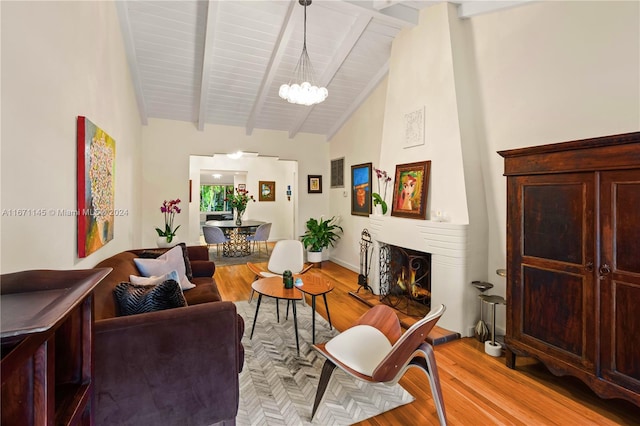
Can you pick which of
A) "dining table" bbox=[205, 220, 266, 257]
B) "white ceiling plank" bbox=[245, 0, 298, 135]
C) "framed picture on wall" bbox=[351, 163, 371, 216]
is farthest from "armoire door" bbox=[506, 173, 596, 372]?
"dining table" bbox=[205, 220, 266, 257]

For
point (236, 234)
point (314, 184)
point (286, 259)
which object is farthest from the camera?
point (236, 234)

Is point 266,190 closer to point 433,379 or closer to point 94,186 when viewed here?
point 94,186

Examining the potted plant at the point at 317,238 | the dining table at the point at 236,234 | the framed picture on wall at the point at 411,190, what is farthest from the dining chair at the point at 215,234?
the framed picture on wall at the point at 411,190

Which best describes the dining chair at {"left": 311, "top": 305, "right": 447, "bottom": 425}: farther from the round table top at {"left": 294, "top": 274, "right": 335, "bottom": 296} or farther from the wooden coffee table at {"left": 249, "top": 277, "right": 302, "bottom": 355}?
the wooden coffee table at {"left": 249, "top": 277, "right": 302, "bottom": 355}

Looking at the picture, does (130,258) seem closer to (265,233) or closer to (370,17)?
(370,17)

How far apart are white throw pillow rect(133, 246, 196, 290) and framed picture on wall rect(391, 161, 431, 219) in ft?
8.42

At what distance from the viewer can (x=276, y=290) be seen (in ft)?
9.37

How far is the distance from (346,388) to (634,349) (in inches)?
71.1

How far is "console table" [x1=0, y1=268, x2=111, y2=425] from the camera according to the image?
63 cm

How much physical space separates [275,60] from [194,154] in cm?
241

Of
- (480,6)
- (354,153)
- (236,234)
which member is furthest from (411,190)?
(236,234)

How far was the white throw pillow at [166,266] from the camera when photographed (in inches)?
110

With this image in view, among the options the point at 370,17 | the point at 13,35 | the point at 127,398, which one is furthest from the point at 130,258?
the point at 370,17

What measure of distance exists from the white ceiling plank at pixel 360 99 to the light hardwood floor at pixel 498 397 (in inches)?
157
